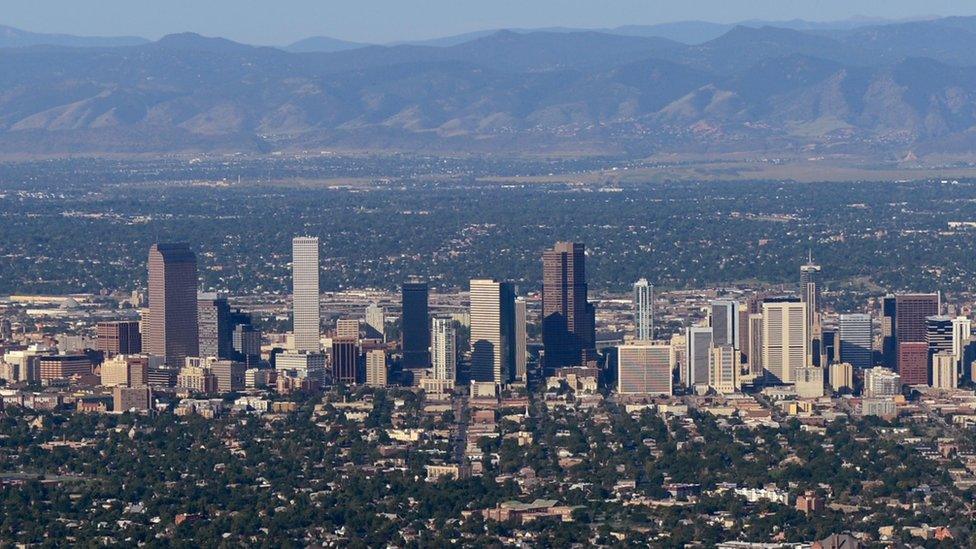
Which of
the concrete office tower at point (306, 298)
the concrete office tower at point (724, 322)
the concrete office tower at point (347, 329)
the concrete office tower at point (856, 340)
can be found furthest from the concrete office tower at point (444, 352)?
the concrete office tower at point (856, 340)

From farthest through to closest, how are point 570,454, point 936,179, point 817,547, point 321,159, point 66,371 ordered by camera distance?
point 321,159 → point 936,179 → point 66,371 → point 570,454 → point 817,547

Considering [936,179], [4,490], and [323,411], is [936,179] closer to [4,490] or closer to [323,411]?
[323,411]

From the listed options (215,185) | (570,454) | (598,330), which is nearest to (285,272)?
(598,330)

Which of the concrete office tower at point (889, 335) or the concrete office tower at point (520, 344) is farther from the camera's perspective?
the concrete office tower at point (889, 335)

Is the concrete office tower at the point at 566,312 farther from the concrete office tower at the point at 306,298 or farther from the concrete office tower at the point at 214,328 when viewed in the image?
the concrete office tower at the point at 214,328

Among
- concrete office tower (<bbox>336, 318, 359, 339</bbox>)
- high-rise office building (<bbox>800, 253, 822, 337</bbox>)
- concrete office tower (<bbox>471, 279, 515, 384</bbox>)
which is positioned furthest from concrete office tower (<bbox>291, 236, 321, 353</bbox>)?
high-rise office building (<bbox>800, 253, 822, 337</bbox>)

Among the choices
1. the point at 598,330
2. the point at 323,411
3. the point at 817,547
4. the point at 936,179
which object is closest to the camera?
the point at 817,547
